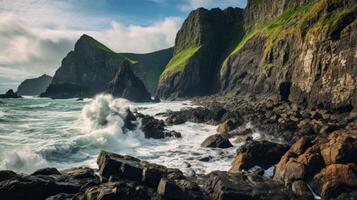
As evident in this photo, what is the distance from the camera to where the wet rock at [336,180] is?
802 inches

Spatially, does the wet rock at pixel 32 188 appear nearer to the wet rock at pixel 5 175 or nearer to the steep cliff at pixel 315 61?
the wet rock at pixel 5 175

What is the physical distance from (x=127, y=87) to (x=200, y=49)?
99.8 feet

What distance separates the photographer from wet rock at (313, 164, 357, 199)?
802 inches

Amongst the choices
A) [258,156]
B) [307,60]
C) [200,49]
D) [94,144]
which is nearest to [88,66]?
[200,49]

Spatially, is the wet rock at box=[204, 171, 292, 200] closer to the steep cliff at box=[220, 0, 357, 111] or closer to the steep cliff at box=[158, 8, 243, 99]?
the steep cliff at box=[220, 0, 357, 111]

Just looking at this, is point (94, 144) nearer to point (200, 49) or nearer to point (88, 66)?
point (200, 49)

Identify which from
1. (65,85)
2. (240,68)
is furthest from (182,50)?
(240,68)

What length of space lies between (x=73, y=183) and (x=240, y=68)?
297 feet

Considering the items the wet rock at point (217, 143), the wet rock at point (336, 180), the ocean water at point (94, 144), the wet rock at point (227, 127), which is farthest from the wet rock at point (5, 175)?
the wet rock at point (227, 127)

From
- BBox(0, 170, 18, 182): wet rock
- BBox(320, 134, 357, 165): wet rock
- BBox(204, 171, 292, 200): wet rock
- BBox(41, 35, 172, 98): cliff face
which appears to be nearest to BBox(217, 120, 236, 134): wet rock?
BBox(320, 134, 357, 165): wet rock

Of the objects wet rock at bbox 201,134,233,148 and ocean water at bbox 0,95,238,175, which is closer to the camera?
ocean water at bbox 0,95,238,175

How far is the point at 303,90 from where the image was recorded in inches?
2339

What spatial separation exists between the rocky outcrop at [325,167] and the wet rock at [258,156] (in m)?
2.13

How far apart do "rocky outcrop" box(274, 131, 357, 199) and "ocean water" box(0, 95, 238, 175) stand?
19.9 ft
